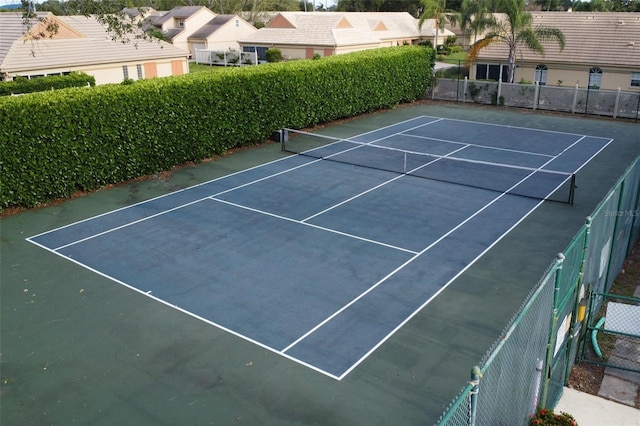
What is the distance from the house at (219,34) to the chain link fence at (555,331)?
58904 millimetres

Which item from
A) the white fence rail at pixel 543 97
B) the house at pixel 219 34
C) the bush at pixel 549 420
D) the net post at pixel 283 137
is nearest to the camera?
the bush at pixel 549 420

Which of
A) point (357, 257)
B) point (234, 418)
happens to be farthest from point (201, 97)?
point (234, 418)

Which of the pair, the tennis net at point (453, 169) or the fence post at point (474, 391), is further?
the tennis net at point (453, 169)

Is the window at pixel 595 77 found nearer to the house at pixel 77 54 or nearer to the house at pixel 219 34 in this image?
the house at pixel 77 54

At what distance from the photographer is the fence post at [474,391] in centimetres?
480

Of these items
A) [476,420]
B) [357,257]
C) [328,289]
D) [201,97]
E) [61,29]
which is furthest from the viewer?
[61,29]

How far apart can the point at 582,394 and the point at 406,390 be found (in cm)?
269

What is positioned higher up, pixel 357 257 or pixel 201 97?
pixel 201 97

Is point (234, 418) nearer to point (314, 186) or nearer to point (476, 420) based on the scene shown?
point (476, 420)

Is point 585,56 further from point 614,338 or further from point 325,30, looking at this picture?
point 614,338

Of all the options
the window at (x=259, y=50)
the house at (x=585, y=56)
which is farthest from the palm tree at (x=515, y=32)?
the window at (x=259, y=50)

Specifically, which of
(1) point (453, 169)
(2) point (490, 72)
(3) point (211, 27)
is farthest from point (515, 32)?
(3) point (211, 27)

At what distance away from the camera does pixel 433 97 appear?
112ft

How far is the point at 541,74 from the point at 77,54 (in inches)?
1158
